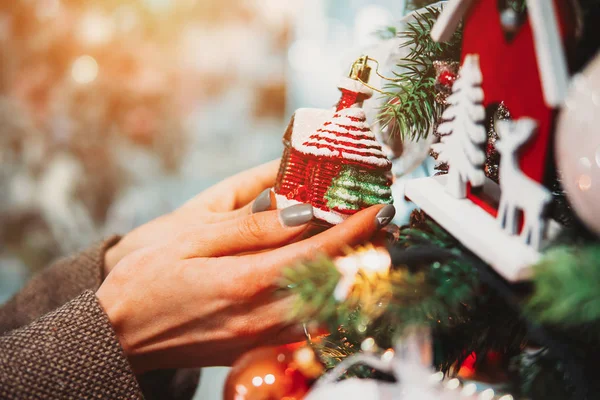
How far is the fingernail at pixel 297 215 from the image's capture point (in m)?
0.45

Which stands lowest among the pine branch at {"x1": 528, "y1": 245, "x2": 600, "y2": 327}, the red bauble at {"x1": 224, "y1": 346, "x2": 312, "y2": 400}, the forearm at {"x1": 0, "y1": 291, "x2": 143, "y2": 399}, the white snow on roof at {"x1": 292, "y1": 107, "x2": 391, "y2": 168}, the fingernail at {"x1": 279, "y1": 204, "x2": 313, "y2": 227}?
the red bauble at {"x1": 224, "y1": 346, "x2": 312, "y2": 400}

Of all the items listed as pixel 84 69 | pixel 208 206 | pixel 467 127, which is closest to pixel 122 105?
pixel 84 69

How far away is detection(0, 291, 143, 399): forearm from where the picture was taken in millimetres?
460

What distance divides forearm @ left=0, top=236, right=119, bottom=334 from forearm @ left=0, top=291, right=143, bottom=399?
241mm

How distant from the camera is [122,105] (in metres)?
1.53

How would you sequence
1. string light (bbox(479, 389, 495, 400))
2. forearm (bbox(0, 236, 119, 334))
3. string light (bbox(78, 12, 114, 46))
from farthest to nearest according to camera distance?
string light (bbox(78, 12, 114, 46)) < forearm (bbox(0, 236, 119, 334)) < string light (bbox(479, 389, 495, 400))

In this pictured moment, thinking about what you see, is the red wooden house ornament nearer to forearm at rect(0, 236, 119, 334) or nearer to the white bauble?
the white bauble

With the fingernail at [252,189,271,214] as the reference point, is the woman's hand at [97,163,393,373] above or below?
below

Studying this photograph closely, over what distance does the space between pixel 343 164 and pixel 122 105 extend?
1305 millimetres

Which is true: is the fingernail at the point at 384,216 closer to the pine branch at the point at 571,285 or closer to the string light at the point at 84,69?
the pine branch at the point at 571,285

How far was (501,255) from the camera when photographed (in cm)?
32

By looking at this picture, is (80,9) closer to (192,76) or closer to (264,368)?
(192,76)

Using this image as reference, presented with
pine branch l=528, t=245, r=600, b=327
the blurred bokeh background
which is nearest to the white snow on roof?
pine branch l=528, t=245, r=600, b=327

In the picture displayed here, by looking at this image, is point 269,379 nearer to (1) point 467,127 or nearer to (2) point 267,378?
(2) point 267,378
